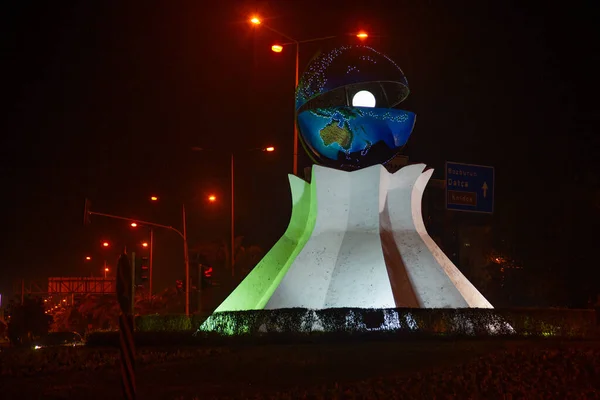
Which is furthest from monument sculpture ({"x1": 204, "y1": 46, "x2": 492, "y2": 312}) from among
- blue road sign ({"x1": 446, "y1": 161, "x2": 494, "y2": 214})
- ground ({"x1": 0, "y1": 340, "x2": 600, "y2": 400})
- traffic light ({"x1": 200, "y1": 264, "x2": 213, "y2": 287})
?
ground ({"x1": 0, "y1": 340, "x2": 600, "y2": 400})

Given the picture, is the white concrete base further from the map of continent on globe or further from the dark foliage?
the dark foliage

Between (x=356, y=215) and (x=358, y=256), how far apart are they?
1353 millimetres

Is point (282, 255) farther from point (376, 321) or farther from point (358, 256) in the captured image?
point (376, 321)

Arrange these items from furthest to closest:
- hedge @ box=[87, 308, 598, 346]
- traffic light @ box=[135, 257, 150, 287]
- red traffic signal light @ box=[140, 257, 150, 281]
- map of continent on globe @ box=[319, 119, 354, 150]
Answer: red traffic signal light @ box=[140, 257, 150, 281] → traffic light @ box=[135, 257, 150, 287] → map of continent on globe @ box=[319, 119, 354, 150] → hedge @ box=[87, 308, 598, 346]

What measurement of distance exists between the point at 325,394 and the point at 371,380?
1374 mm

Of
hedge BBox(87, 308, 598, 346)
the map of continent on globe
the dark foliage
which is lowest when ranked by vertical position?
the dark foliage

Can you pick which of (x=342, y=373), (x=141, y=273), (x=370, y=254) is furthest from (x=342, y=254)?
(x=342, y=373)

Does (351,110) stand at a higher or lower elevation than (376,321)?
higher

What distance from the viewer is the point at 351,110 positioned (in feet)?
72.1

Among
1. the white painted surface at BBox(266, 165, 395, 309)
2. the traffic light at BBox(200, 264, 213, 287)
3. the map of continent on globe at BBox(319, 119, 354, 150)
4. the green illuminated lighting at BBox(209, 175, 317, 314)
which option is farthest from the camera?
the traffic light at BBox(200, 264, 213, 287)

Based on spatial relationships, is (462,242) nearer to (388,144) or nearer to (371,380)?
(388,144)

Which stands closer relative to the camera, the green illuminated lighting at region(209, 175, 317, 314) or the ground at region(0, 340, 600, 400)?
the ground at region(0, 340, 600, 400)

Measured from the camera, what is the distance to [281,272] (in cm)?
2289

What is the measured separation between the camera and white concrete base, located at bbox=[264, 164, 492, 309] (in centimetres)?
2148
